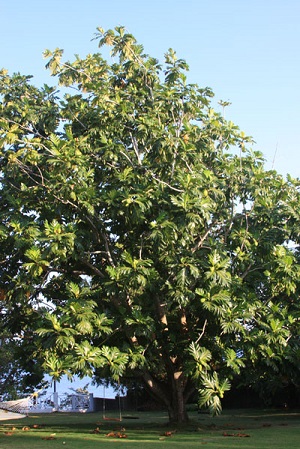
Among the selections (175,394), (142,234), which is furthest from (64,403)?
(142,234)

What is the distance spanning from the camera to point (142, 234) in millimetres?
12703

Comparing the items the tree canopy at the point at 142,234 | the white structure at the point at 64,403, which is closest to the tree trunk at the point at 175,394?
the tree canopy at the point at 142,234

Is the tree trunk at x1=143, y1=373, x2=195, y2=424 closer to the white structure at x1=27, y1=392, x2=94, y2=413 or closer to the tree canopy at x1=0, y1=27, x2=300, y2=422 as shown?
the tree canopy at x1=0, y1=27, x2=300, y2=422

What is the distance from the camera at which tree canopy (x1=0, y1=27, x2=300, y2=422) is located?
1141 centimetres

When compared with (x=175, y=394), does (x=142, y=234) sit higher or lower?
higher

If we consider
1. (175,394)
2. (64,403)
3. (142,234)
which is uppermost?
(142,234)

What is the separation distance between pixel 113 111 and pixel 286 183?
438 centimetres

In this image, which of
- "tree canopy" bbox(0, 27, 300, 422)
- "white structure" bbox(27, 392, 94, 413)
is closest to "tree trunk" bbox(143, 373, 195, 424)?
"tree canopy" bbox(0, 27, 300, 422)

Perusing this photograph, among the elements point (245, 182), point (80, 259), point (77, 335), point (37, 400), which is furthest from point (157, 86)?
point (37, 400)

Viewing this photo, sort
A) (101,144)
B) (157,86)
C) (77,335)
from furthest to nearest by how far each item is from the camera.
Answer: (157,86)
(101,144)
(77,335)

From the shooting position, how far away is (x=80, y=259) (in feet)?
41.2

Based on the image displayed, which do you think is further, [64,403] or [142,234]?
[64,403]

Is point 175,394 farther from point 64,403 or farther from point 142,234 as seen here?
point 64,403

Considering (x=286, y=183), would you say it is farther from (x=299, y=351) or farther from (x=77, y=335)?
(x=77, y=335)
